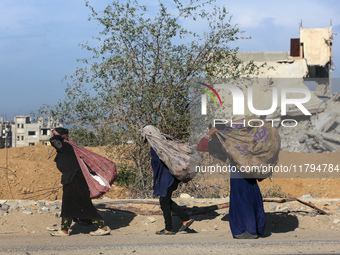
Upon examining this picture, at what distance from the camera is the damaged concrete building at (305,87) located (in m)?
27.5

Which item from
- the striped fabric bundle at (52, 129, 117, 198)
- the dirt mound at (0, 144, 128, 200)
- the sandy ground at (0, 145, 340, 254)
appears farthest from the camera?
the dirt mound at (0, 144, 128, 200)

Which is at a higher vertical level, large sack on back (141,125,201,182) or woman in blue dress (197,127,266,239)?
large sack on back (141,125,201,182)

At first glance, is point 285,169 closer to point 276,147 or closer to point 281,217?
point 281,217

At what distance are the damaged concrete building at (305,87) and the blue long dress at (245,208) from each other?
57.6ft

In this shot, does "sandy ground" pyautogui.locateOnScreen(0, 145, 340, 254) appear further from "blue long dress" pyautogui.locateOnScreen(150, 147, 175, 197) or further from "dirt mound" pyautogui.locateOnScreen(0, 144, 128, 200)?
"dirt mound" pyautogui.locateOnScreen(0, 144, 128, 200)

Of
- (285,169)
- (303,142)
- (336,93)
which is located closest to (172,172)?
(285,169)

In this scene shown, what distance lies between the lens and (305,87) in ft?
106

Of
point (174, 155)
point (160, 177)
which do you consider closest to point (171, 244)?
point (160, 177)

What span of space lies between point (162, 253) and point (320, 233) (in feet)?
10.5

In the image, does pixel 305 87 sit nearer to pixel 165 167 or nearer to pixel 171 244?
pixel 165 167

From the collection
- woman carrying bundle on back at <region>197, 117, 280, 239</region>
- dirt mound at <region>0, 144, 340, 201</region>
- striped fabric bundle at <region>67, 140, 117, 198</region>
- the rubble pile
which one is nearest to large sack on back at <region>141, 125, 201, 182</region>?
woman carrying bundle on back at <region>197, 117, 280, 239</region>

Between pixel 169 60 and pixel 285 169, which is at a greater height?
pixel 169 60

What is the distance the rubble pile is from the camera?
88.3 ft

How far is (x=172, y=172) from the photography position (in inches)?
310
